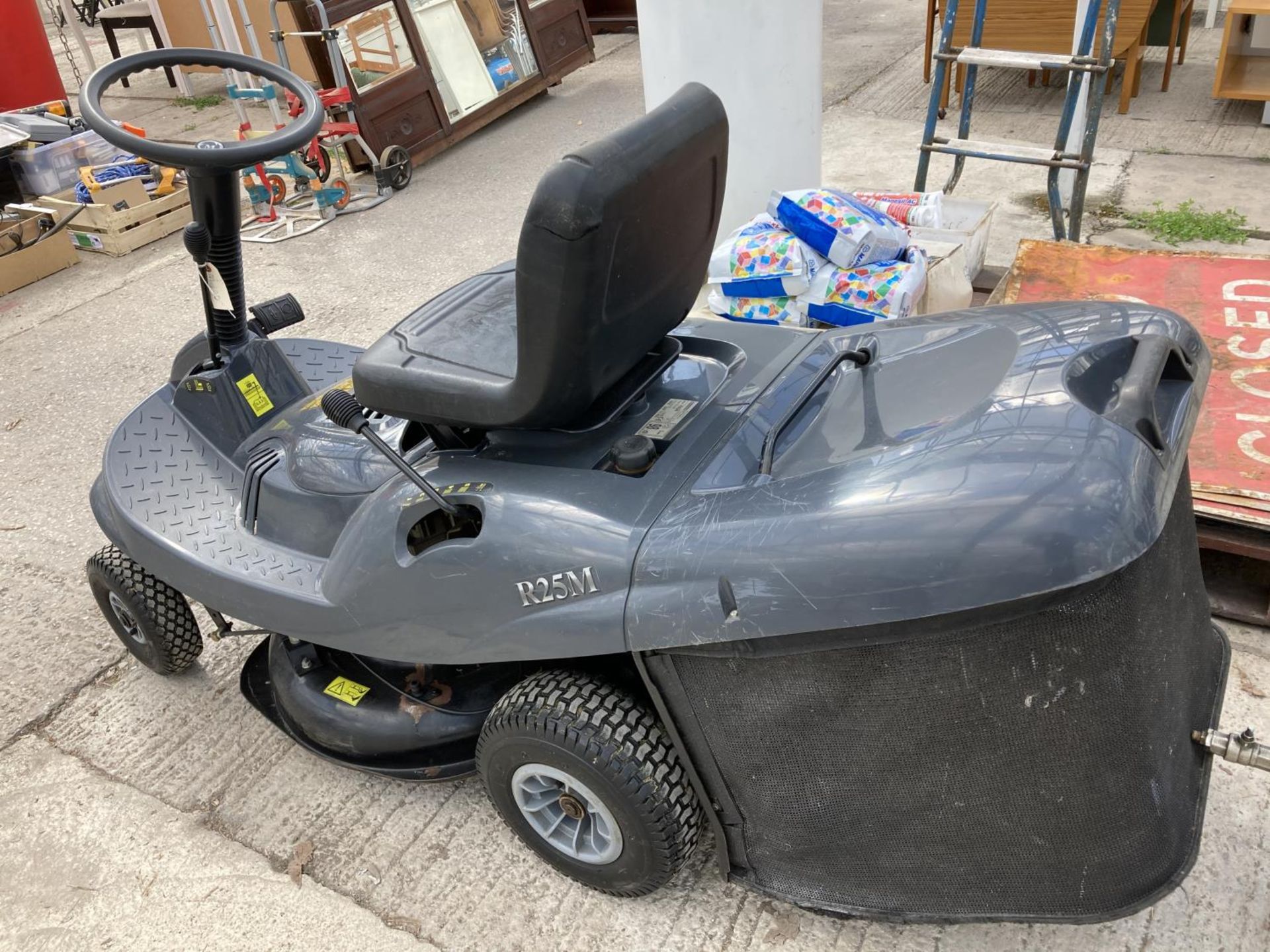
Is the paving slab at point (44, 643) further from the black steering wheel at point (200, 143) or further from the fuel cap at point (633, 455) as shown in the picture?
the fuel cap at point (633, 455)

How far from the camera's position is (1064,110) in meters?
4.10

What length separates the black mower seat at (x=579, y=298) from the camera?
1546 millimetres

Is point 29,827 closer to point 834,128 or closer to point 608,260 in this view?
point 608,260

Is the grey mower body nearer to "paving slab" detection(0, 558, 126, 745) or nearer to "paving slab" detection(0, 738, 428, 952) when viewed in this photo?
"paving slab" detection(0, 738, 428, 952)

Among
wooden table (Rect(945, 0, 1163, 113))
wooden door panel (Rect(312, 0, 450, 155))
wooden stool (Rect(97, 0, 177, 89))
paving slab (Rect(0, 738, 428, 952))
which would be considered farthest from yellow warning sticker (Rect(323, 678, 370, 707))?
wooden stool (Rect(97, 0, 177, 89))

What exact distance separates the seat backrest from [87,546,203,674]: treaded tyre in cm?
130

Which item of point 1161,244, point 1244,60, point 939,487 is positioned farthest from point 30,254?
point 1244,60

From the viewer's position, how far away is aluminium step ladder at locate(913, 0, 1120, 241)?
383 cm

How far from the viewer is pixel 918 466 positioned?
1394mm

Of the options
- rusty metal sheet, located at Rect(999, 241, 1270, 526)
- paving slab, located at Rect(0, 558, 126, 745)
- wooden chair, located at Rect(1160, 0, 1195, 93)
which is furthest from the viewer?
wooden chair, located at Rect(1160, 0, 1195, 93)

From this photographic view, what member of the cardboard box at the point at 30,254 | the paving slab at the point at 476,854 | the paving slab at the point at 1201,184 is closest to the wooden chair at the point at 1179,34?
the paving slab at the point at 1201,184

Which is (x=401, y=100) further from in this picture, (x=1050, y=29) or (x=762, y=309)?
(x=762, y=309)

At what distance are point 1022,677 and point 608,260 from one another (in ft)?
2.75

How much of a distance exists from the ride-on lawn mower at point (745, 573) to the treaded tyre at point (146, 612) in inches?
13.5
